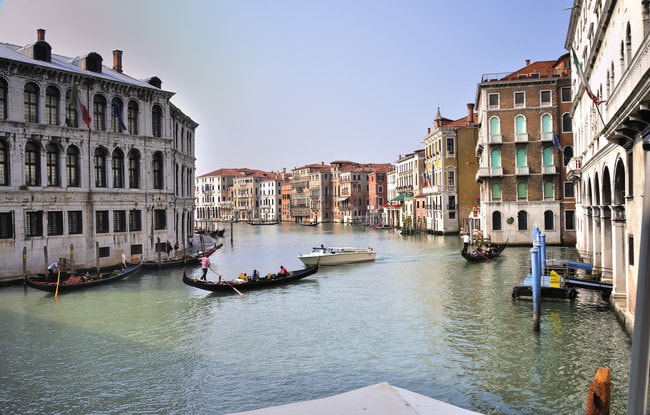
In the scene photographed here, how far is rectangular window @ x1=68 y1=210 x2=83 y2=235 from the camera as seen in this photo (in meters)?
19.7

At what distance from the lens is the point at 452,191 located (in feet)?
136

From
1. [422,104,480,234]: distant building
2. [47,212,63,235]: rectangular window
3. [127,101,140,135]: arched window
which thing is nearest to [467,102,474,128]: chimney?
[422,104,480,234]: distant building

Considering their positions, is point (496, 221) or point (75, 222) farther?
point (496, 221)

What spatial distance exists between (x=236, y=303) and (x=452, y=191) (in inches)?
1144

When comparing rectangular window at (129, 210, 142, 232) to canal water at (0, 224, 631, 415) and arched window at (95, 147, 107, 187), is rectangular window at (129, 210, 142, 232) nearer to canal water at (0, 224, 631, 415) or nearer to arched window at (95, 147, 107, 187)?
arched window at (95, 147, 107, 187)

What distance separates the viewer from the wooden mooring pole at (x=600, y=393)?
15.4 feet

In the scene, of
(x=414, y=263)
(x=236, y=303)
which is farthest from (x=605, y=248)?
(x=414, y=263)

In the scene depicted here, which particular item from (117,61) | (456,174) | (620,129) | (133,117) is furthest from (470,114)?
(620,129)

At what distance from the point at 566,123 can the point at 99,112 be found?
2147 centimetres

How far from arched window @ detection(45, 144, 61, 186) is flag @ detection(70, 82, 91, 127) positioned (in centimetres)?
136

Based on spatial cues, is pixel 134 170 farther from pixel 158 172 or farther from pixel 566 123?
pixel 566 123

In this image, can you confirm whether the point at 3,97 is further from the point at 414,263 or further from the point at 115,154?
the point at 414,263

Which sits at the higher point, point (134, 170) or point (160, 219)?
point (134, 170)

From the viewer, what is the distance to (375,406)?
4441mm
